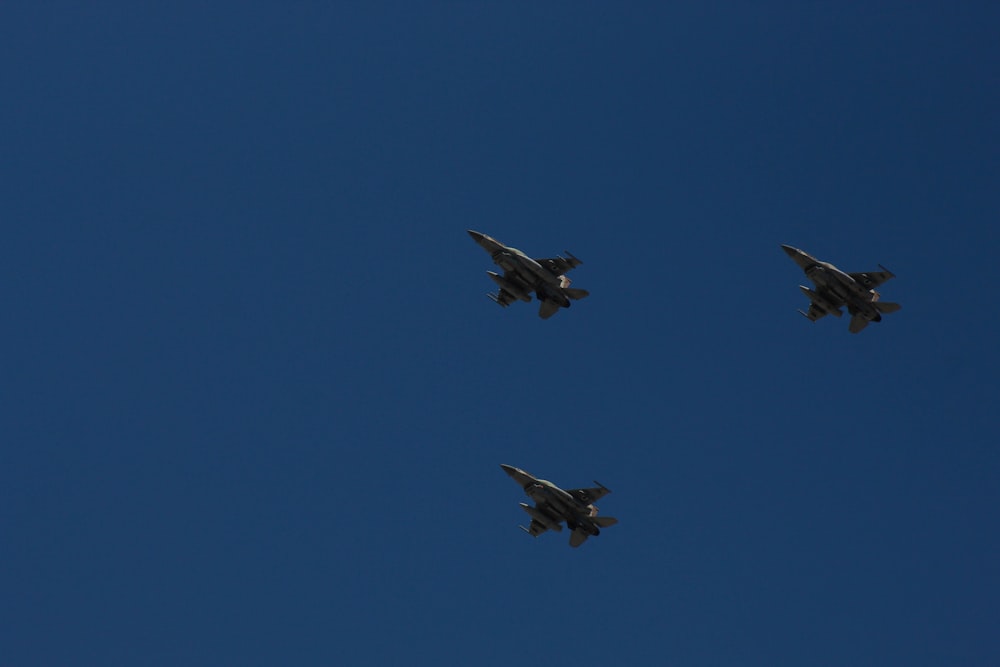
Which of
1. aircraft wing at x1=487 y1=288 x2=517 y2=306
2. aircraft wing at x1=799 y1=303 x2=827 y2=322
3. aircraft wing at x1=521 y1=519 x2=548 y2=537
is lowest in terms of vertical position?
aircraft wing at x1=521 y1=519 x2=548 y2=537

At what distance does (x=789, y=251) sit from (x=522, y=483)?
25.1m

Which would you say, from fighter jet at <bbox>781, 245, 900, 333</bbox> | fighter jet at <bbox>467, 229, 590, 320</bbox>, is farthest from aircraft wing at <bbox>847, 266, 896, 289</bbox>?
fighter jet at <bbox>467, 229, 590, 320</bbox>

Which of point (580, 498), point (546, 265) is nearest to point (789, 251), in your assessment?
point (546, 265)

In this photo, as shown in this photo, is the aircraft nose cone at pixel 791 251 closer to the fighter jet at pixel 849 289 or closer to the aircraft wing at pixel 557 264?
the fighter jet at pixel 849 289

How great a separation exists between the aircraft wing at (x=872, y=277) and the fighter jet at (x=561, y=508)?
917 inches

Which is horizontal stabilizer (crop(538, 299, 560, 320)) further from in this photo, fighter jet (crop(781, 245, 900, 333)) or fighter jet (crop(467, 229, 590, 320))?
fighter jet (crop(781, 245, 900, 333))

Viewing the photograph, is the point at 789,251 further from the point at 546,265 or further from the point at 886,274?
the point at 546,265

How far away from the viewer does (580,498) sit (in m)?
85.1

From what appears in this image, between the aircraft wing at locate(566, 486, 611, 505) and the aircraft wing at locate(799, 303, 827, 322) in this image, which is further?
the aircraft wing at locate(799, 303, 827, 322)

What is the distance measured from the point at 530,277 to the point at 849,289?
2252 cm

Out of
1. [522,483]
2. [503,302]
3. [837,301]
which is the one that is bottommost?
[522,483]

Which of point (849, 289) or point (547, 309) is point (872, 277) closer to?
point (849, 289)

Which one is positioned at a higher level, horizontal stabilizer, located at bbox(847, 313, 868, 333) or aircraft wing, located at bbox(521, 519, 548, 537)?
horizontal stabilizer, located at bbox(847, 313, 868, 333)

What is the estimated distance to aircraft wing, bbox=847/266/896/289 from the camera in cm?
8500
